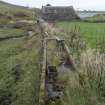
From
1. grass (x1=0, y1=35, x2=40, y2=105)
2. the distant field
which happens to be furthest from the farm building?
grass (x1=0, y1=35, x2=40, y2=105)

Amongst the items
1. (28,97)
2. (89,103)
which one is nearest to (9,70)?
(28,97)

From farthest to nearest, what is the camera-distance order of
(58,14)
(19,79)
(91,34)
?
(58,14), (91,34), (19,79)

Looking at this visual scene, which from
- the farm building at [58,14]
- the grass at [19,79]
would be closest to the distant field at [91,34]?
the grass at [19,79]

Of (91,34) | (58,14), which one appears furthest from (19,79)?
(58,14)

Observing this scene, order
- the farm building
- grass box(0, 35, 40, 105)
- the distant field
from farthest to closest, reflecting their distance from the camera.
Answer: the farm building < the distant field < grass box(0, 35, 40, 105)

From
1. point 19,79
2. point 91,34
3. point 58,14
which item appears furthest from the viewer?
point 58,14

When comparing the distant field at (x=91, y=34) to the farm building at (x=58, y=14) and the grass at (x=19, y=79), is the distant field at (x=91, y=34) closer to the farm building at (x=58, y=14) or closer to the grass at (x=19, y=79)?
the grass at (x=19, y=79)

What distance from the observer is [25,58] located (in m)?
12.6

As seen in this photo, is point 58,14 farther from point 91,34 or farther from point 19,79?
point 19,79

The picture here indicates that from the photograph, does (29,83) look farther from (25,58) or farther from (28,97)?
(25,58)

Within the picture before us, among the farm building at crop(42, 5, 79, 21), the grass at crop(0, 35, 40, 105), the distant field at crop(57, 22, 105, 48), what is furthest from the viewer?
the farm building at crop(42, 5, 79, 21)

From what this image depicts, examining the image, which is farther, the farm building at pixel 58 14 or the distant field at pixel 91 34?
the farm building at pixel 58 14

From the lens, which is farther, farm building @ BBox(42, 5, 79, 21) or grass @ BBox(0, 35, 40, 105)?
farm building @ BBox(42, 5, 79, 21)

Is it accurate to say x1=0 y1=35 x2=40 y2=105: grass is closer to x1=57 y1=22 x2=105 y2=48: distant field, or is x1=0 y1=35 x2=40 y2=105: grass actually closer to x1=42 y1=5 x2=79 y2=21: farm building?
x1=57 y1=22 x2=105 y2=48: distant field
